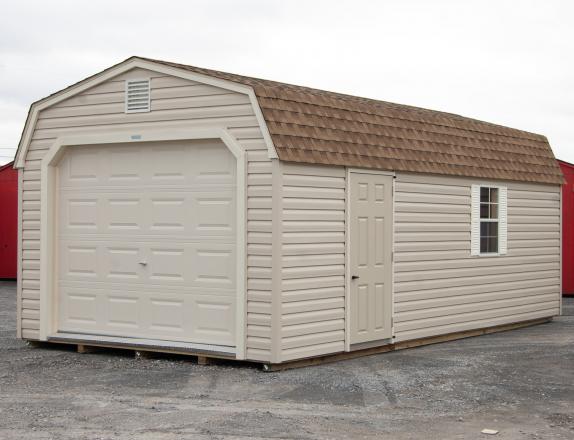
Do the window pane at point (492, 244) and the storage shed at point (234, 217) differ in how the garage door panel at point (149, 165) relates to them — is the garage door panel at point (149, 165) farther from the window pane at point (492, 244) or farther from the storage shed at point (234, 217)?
the window pane at point (492, 244)

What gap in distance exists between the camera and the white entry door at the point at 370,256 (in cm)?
1109

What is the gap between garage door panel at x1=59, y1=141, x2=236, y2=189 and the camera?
1061 centimetres

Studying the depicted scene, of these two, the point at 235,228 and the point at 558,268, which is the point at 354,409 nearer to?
the point at 235,228

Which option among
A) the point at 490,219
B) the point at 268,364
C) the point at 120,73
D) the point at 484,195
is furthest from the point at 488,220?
the point at 120,73

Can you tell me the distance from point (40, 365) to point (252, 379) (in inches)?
98.9

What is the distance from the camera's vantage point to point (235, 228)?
10.4 meters

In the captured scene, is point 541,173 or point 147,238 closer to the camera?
point 147,238

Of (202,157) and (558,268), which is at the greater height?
(202,157)

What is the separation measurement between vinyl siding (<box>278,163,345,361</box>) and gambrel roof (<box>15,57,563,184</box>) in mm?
260

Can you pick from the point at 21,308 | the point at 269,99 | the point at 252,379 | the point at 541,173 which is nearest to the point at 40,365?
the point at 21,308

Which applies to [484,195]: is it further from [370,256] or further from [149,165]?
[149,165]

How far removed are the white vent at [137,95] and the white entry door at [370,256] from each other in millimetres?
2430

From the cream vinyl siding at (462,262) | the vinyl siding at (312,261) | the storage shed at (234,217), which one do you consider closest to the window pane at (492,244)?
the cream vinyl siding at (462,262)

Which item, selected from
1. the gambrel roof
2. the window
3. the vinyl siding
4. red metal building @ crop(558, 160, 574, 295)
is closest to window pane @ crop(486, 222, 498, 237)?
the window
